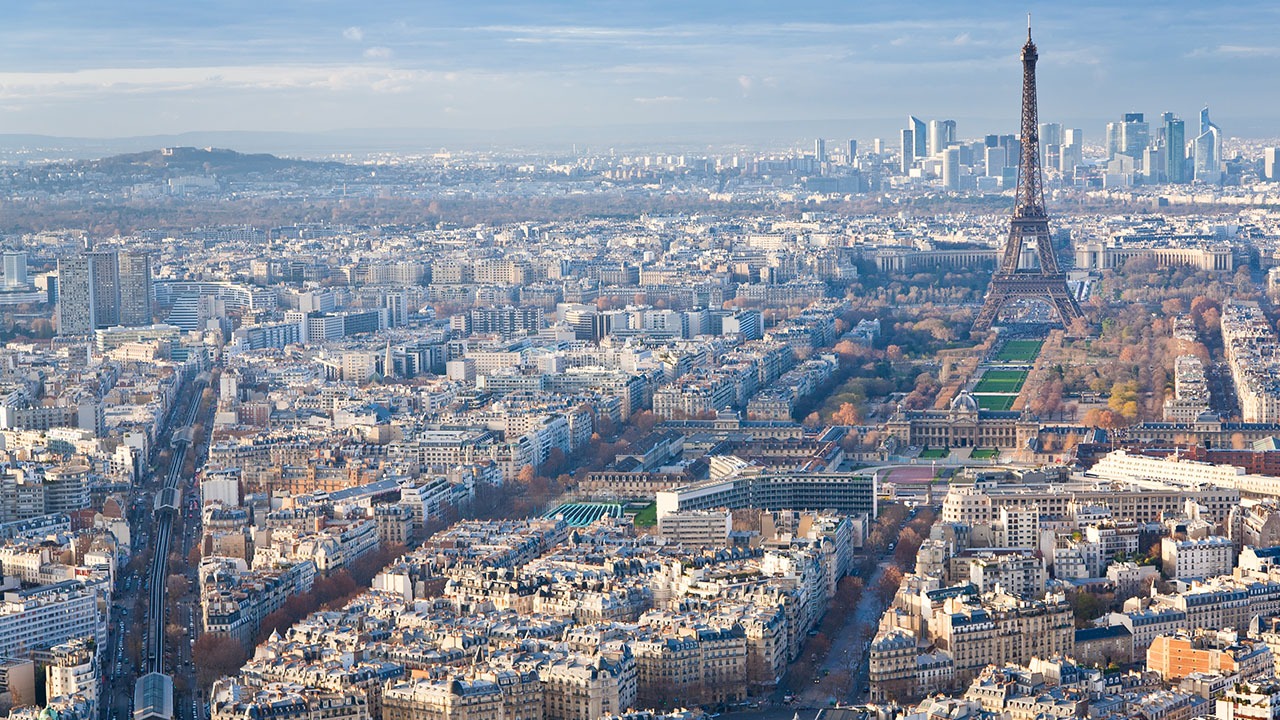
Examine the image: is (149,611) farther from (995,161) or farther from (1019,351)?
(995,161)

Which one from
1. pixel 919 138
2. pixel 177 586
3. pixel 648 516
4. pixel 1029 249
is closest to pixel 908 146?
pixel 919 138

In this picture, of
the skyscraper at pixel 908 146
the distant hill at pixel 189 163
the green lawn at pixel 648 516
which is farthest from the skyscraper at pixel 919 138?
the green lawn at pixel 648 516

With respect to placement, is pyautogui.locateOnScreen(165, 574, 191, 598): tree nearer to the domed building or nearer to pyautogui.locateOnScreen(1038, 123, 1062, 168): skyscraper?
the domed building

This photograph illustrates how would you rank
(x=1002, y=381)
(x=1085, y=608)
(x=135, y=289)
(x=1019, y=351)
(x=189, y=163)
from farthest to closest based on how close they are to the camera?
(x=189, y=163)
(x=135, y=289)
(x=1019, y=351)
(x=1002, y=381)
(x=1085, y=608)

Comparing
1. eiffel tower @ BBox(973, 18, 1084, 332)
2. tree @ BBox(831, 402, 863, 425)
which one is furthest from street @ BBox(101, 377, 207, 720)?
eiffel tower @ BBox(973, 18, 1084, 332)

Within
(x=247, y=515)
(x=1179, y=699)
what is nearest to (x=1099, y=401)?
(x=247, y=515)

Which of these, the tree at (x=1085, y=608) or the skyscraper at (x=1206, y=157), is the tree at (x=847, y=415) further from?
the skyscraper at (x=1206, y=157)
